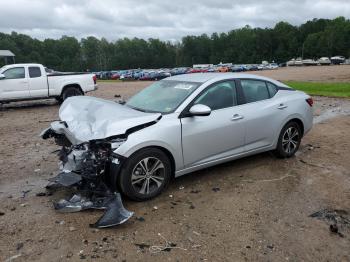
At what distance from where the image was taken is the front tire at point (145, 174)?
4578 millimetres

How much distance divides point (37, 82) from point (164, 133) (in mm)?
11348

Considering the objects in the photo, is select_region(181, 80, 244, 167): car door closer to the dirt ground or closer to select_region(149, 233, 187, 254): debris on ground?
the dirt ground

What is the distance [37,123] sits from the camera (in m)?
11.1

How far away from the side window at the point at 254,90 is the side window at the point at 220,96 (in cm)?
26

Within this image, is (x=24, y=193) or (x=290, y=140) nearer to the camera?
(x=24, y=193)

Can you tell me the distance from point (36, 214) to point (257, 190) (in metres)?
2.97

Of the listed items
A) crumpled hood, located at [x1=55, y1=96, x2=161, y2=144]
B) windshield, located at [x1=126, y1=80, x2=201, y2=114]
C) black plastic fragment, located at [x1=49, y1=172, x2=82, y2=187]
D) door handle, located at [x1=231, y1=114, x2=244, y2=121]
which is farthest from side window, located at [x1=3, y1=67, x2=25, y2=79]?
door handle, located at [x1=231, y1=114, x2=244, y2=121]

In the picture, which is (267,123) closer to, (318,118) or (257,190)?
(257,190)

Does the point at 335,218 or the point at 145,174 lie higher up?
the point at 145,174

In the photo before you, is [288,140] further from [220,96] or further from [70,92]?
[70,92]

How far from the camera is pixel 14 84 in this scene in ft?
47.1

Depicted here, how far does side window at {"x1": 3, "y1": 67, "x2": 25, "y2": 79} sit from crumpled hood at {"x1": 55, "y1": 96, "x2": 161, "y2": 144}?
9.68 meters

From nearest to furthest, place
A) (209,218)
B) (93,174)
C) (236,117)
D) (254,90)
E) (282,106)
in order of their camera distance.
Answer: (209,218) < (93,174) < (236,117) < (254,90) < (282,106)

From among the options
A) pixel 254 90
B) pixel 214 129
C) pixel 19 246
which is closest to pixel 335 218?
pixel 214 129
